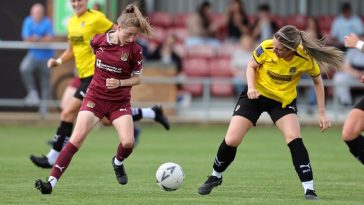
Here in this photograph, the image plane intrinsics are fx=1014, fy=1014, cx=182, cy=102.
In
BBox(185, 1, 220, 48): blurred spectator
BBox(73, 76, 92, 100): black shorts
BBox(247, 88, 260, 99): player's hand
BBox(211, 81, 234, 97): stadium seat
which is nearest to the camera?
BBox(247, 88, 260, 99): player's hand

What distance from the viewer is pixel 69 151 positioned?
10266mm

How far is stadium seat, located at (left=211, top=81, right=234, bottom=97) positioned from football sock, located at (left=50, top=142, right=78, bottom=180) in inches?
505

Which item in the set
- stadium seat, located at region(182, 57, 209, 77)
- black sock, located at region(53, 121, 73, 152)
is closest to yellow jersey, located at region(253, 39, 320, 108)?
black sock, located at region(53, 121, 73, 152)

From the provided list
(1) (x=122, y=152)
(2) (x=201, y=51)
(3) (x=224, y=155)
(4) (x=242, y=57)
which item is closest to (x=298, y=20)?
(2) (x=201, y=51)

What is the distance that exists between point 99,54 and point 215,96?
12512 millimetres

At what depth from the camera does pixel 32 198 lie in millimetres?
9961

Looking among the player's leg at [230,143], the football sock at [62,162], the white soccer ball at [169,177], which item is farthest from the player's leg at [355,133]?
the football sock at [62,162]

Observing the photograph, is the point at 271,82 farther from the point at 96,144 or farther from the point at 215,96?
the point at 215,96

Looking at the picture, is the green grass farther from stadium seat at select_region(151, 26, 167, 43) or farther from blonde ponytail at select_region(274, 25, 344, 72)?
stadium seat at select_region(151, 26, 167, 43)

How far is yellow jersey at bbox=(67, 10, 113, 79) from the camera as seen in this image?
42.9 feet

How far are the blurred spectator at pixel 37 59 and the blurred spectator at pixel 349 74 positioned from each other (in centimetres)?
598

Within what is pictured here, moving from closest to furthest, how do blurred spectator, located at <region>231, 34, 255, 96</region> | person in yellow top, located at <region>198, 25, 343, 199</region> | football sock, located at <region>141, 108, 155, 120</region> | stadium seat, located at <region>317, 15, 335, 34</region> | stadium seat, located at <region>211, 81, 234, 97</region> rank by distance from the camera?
person in yellow top, located at <region>198, 25, 343, 199</region> → football sock, located at <region>141, 108, 155, 120</region> → blurred spectator, located at <region>231, 34, 255, 96</region> → stadium seat, located at <region>211, 81, 234, 97</region> → stadium seat, located at <region>317, 15, 335, 34</region>

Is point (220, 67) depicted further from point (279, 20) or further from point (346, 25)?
point (346, 25)

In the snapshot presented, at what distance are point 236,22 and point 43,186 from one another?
13643mm
